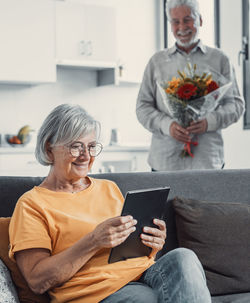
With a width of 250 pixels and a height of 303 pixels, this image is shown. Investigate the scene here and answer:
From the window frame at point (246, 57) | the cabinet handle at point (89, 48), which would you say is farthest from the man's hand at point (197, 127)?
the cabinet handle at point (89, 48)

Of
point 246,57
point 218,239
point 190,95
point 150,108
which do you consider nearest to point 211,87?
point 190,95

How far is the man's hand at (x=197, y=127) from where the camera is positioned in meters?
3.02

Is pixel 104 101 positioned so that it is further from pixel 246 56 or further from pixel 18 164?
pixel 246 56

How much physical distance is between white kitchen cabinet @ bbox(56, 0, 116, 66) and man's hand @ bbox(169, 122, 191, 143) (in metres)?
2.27

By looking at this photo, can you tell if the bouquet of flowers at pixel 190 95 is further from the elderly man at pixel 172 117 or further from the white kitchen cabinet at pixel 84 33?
the white kitchen cabinet at pixel 84 33

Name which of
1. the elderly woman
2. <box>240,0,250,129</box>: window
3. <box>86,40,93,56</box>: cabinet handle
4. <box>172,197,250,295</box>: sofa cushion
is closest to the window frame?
<box>240,0,250,129</box>: window

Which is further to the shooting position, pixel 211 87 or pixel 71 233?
pixel 211 87

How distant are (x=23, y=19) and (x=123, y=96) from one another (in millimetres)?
1433

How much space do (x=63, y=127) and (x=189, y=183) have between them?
76 cm

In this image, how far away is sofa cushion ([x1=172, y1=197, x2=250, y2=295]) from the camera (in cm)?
221

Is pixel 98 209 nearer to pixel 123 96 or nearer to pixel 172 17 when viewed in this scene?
pixel 172 17

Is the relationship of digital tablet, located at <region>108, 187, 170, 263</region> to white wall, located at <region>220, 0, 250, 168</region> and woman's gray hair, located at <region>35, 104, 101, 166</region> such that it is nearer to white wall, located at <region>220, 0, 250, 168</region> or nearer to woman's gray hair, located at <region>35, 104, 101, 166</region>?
woman's gray hair, located at <region>35, 104, 101, 166</region>

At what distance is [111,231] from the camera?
169 cm

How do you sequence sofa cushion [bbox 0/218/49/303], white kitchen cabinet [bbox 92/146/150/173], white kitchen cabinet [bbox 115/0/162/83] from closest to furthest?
sofa cushion [bbox 0/218/49/303] < white kitchen cabinet [bbox 92/146/150/173] < white kitchen cabinet [bbox 115/0/162/83]
